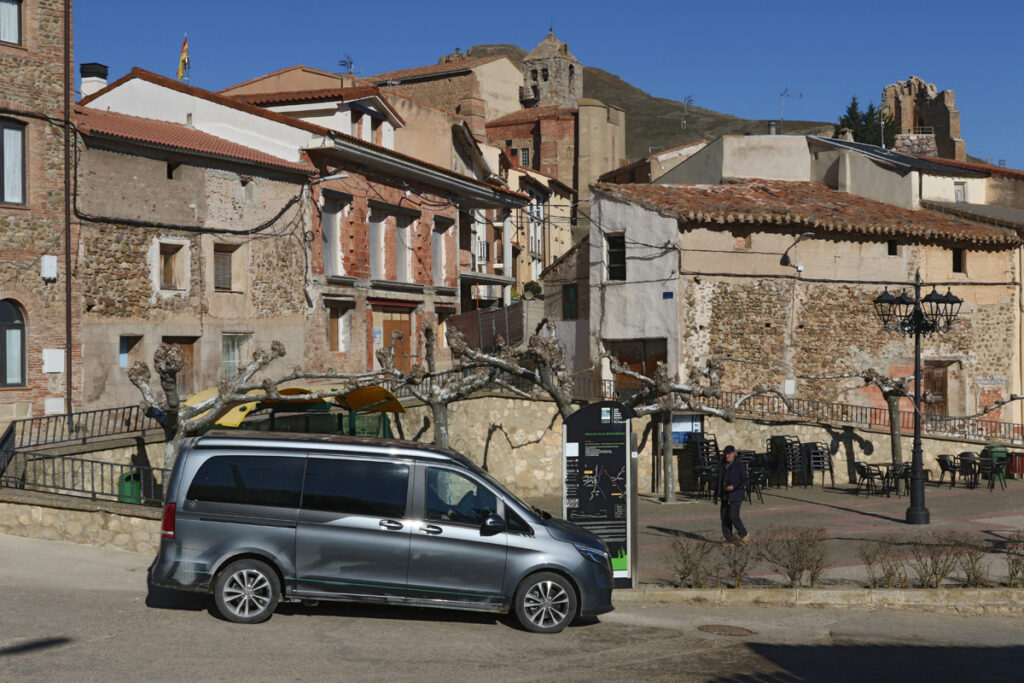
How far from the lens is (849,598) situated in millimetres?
13633

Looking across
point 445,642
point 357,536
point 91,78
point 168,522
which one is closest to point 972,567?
point 445,642

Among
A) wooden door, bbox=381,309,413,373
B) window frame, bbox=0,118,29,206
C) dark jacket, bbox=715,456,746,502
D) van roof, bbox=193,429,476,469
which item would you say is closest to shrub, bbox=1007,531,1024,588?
dark jacket, bbox=715,456,746,502

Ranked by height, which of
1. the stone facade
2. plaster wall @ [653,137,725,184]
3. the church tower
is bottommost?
the stone facade

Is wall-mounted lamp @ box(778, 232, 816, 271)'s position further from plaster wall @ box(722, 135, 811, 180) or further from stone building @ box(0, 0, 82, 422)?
stone building @ box(0, 0, 82, 422)

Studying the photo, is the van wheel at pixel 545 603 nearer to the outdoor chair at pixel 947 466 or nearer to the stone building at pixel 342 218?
the stone building at pixel 342 218

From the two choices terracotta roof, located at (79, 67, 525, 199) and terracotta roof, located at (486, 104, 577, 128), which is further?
terracotta roof, located at (486, 104, 577, 128)

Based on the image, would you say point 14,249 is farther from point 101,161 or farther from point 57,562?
point 57,562

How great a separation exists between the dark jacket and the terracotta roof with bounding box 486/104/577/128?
6875cm

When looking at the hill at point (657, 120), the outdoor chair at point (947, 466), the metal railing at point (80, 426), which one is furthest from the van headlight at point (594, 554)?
the hill at point (657, 120)

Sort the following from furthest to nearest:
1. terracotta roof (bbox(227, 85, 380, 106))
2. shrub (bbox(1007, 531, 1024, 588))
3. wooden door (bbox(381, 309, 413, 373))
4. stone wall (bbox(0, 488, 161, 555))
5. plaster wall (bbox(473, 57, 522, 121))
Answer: plaster wall (bbox(473, 57, 522, 121)) < wooden door (bbox(381, 309, 413, 373)) < terracotta roof (bbox(227, 85, 380, 106)) < stone wall (bbox(0, 488, 161, 555)) < shrub (bbox(1007, 531, 1024, 588))

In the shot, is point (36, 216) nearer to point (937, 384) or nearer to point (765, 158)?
point (765, 158)

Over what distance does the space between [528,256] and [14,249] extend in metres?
40.9

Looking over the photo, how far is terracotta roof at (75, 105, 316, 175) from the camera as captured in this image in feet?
75.4

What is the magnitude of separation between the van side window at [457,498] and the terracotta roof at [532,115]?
74705 mm
